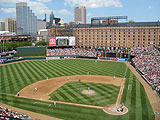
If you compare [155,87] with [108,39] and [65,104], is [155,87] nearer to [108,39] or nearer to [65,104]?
[65,104]

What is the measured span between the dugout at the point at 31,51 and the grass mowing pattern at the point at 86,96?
46.8 metres

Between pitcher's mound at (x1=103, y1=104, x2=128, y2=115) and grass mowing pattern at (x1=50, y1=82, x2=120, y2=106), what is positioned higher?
grass mowing pattern at (x1=50, y1=82, x2=120, y2=106)

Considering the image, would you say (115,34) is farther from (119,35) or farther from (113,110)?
(113,110)

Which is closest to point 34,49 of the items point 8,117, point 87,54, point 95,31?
point 87,54

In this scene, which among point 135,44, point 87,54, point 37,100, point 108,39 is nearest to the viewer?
point 37,100

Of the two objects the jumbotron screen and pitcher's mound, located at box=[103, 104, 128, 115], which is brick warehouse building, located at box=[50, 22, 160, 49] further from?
pitcher's mound, located at box=[103, 104, 128, 115]

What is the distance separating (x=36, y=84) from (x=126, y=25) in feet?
202

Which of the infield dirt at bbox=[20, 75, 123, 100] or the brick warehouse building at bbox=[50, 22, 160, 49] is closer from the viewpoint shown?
the infield dirt at bbox=[20, 75, 123, 100]

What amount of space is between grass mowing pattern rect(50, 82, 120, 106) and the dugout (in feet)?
154

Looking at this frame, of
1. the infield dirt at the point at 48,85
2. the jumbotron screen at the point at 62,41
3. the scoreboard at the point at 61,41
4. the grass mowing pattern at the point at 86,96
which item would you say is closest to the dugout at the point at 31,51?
the scoreboard at the point at 61,41

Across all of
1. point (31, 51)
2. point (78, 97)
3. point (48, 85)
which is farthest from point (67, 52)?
point (78, 97)

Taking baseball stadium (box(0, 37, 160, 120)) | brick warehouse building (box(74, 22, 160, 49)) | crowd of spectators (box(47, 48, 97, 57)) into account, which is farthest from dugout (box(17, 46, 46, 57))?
baseball stadium (box(0, 37, 160, 120))

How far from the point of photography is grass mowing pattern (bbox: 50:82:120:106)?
27469 millimetres

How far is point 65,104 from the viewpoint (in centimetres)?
2644
